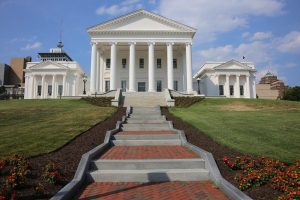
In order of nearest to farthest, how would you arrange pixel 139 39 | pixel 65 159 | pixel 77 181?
1. pixel 77 181
2. pixel 65 159
3. pixel 139 39

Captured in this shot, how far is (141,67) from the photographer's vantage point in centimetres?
5856

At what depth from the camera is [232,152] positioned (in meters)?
10.9

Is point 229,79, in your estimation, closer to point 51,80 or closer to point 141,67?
point 141,67

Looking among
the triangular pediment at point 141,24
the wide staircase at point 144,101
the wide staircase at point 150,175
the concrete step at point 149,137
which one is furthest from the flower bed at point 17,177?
the triangular pediment at point 141,24

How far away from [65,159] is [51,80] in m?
58.0

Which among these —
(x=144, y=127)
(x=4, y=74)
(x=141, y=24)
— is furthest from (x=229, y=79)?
(x=4, y=74)

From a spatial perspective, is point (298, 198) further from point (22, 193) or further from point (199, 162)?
point (22, 193)

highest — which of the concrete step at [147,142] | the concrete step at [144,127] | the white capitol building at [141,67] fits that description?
the white capitol building at [141,67]

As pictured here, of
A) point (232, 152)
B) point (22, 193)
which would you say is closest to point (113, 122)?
point (232, 152)

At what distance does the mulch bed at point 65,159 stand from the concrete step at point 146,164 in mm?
905

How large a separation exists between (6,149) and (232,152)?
911 centimetres

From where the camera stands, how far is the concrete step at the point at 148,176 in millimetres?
8414

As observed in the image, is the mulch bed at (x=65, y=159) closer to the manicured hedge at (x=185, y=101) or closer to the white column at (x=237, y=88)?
the manicured hedge at (x=185, y=101)

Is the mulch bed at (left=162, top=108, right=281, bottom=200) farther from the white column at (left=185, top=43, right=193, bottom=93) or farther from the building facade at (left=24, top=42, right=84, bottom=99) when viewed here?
the building facade at (left=24, top=42, right=84, bottom=99)
